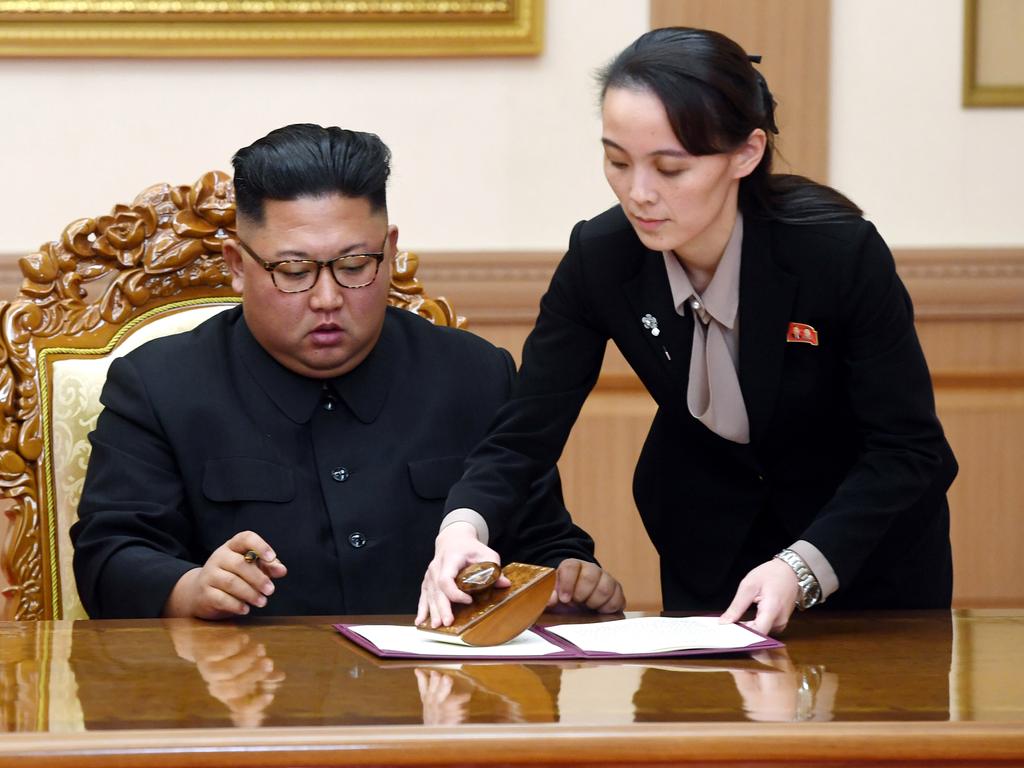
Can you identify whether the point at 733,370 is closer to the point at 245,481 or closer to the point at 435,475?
the point at 435,475

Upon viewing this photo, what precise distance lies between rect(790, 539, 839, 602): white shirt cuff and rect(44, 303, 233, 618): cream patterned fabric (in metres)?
1.09

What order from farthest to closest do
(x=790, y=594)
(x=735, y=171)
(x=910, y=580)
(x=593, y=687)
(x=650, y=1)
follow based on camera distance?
1. (x=650, y=1)
2. (x=910, y=580)
3. (x=735, y=171)
4. (x=790, y=594)
5. (x=593, y=687)

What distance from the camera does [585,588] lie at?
1.96 metres

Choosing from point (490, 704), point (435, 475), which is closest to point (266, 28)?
point (435, 475)

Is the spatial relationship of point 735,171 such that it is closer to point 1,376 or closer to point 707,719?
point 707,719

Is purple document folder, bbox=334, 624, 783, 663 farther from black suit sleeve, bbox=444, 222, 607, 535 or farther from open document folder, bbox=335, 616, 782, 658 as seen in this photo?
black suit sleeve, bbox=444, 222, 607, 535

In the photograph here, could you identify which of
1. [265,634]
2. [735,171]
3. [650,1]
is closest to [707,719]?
[265,634]

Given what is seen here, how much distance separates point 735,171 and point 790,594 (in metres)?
0.56

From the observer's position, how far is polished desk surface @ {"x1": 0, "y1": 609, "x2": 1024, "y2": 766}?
1.20m

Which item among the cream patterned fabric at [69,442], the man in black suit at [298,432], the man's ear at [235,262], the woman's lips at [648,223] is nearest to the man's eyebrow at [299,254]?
the man in black suit at [298,432]

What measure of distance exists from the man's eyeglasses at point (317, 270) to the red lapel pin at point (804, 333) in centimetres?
67

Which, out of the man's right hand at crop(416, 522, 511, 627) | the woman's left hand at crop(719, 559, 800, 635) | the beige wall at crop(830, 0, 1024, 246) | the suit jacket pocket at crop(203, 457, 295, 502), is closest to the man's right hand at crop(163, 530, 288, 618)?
the man's right hand at crop(416, 522, 511, 627)

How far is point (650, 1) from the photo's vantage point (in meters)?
3.63

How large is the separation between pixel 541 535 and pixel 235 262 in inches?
26.4
